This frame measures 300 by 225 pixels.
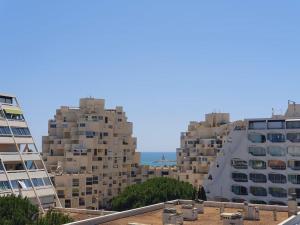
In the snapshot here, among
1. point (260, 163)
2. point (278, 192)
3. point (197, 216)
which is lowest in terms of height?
point (278, 192)

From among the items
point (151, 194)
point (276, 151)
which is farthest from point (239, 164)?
point (151, 194)

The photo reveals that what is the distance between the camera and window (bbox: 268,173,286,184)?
9488 cm

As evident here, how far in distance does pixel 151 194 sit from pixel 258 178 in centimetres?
2287

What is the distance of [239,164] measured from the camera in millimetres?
101188

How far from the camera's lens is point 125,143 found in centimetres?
14550

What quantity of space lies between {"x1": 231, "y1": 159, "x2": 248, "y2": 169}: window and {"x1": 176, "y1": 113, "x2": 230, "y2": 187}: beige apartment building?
26.8 meters

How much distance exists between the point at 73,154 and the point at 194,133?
1632 inches

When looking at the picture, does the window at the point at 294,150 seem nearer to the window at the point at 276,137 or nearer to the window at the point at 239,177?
the window at the point at 276,137

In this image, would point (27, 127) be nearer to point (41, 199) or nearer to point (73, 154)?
point (41, 199)

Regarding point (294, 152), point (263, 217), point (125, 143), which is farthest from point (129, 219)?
point (125, 143)

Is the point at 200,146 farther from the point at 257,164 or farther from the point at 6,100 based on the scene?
the point at 6,100

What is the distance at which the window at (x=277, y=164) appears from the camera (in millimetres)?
95281

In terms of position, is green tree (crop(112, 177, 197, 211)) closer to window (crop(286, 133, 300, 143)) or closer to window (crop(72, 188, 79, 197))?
window (crop(286, 133, 300, 143))

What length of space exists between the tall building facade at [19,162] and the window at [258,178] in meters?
40.3
